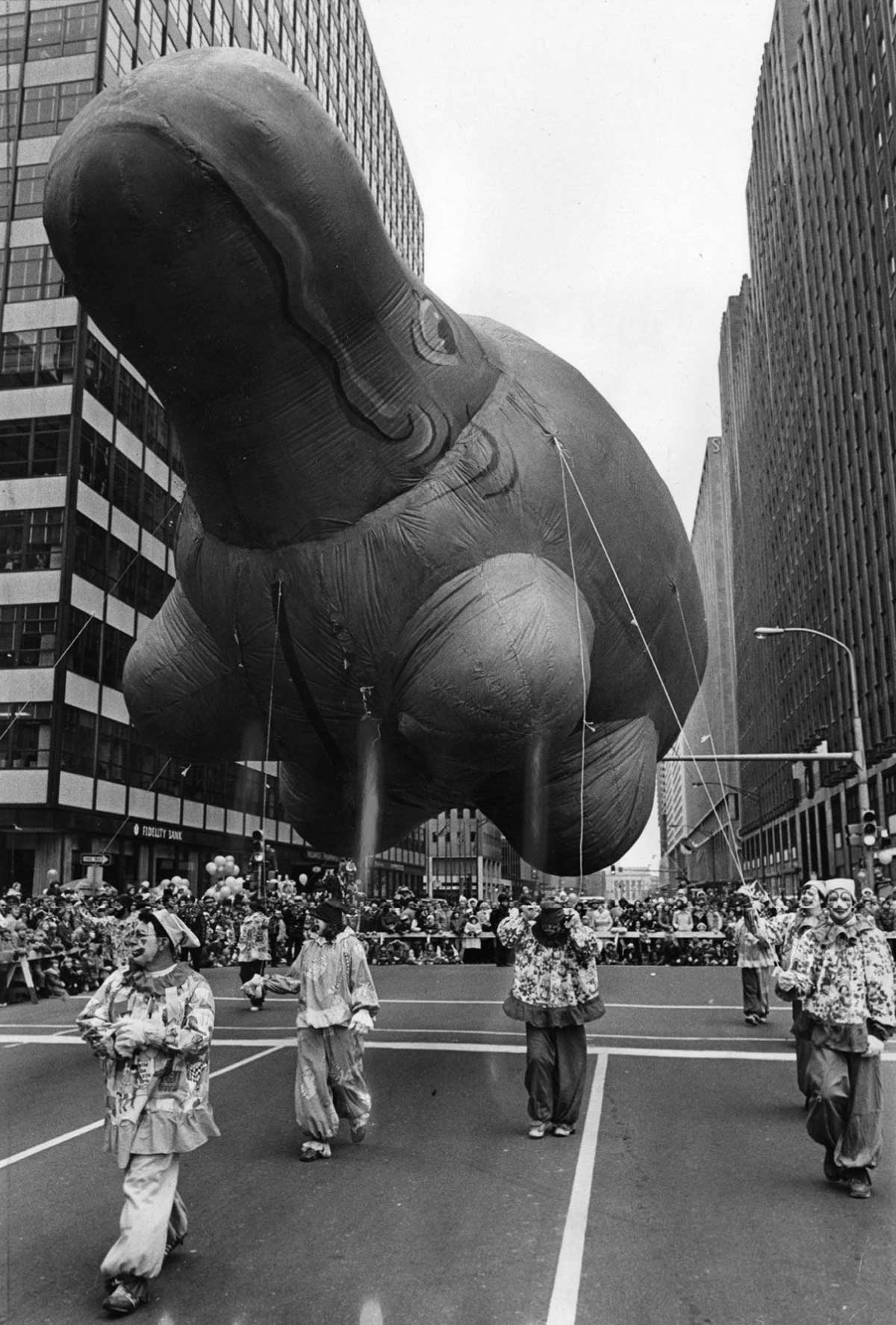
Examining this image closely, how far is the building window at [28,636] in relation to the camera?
24891 mm

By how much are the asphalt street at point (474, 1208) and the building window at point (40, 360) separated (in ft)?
64.8

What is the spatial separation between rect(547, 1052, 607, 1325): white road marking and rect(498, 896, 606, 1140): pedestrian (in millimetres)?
235

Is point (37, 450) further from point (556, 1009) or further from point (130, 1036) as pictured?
point (130, 1036)

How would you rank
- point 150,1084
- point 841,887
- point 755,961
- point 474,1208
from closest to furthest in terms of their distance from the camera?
point 150,1084, point 474,1208, point 841,887, point 755,961

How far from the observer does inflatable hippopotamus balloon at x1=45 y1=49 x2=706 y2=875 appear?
4453 millimetres

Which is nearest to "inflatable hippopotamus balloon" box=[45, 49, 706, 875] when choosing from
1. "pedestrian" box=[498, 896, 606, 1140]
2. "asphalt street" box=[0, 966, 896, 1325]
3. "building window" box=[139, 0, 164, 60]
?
"pedestrian" box=[498, 896, 606, 1140]

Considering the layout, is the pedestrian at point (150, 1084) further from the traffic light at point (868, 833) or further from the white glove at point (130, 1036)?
the traffic light at point (868, 833)

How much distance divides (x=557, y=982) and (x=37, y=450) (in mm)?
22022

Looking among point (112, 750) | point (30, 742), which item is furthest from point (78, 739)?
point (112, 750)

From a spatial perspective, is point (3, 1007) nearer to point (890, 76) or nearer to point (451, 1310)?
point (451, 1310)

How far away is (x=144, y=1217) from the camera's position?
421cm

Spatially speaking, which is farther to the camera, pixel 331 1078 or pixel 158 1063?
→ pixel 331 1078

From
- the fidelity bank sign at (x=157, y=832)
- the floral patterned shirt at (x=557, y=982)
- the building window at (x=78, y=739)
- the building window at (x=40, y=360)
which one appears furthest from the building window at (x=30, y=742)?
the floral patterned shirt at (x=557, y=982)

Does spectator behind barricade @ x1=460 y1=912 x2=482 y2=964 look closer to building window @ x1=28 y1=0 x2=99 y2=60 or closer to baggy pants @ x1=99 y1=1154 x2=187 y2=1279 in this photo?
baggy pants @ x1=99 y1=1154 x2=187 y2=1279
